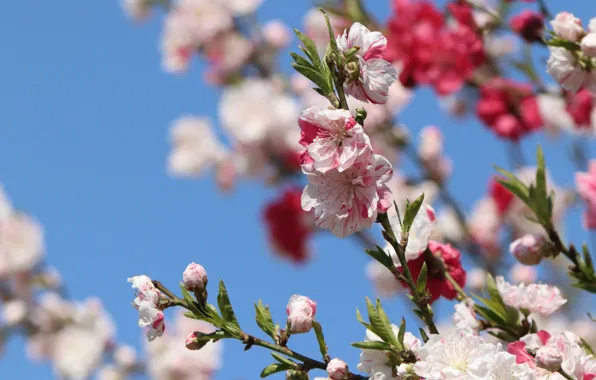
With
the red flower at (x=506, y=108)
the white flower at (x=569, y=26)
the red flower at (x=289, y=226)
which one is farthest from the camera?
the red flower at (x=289, y=226)

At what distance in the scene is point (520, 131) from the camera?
2.19 metres

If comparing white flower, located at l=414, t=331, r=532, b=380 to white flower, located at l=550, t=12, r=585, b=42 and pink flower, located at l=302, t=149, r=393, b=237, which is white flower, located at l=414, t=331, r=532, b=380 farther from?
white flower, located at l=550, t=12, r=585, b=42

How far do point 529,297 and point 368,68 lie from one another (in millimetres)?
362

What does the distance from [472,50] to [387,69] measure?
114cm

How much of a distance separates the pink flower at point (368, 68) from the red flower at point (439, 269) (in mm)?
252

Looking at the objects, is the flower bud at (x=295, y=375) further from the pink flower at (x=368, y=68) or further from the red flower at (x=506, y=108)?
the red flower at (x=506, y=108)

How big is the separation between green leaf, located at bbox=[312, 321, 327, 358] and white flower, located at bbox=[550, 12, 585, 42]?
526mm


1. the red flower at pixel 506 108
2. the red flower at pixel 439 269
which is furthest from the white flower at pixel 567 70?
the red flower at pixel 506 108

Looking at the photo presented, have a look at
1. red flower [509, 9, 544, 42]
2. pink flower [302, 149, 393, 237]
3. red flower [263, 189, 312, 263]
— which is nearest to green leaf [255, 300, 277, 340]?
pink flower [302, 149, 393, 237]

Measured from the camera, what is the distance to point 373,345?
29.9 inches

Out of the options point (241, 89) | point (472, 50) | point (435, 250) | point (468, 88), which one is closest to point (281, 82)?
point (241, 89)

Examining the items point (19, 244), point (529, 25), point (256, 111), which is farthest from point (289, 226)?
point (529, 25)

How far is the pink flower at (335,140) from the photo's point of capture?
2.36ft

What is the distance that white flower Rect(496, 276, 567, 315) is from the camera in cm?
94
